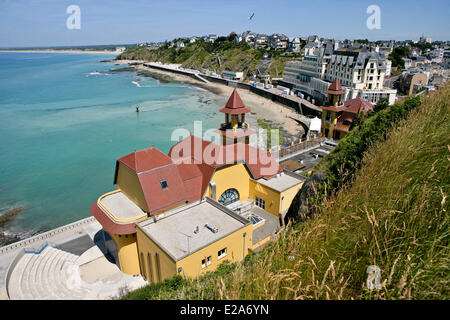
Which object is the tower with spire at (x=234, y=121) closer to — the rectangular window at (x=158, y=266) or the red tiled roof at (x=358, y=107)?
the rectangular window at (x=158, y=266)

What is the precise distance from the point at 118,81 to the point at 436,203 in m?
125

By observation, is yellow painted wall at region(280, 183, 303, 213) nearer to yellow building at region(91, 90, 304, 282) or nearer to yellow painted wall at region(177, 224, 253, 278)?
yellow building at region(91, 90, 304, 282)

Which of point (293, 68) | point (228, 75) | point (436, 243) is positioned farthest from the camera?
point (228, 75)

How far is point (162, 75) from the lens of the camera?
5197 inches

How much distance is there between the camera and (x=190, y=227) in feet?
49.3

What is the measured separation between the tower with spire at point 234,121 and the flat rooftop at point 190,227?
5785 mm

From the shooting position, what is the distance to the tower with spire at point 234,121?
20359 millimetres

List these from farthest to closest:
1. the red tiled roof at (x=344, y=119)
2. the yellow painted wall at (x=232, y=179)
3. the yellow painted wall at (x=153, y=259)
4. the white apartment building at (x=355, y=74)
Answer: the white apartment building at (x=355, y=74)
the red tiled roof at (x=344, y=119)
the yellow painted wall at (x=232, y=179)
the yellow painted wall at (x=153, y=259)

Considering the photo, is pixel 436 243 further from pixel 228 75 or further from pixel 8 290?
pixel 228 75

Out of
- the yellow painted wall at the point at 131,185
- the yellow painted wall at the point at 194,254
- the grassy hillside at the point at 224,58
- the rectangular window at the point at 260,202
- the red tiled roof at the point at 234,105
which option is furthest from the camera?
the grassy hillside at the point at 224,58

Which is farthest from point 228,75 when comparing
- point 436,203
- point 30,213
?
point 436,203

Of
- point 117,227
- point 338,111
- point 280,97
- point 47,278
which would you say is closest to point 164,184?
point 117,227

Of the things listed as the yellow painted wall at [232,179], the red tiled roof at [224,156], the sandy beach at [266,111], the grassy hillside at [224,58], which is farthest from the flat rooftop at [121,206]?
the grassy hillside at [224,58]

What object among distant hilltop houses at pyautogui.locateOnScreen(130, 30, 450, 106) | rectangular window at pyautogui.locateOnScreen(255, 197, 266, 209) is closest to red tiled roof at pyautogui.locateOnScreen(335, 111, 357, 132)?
distant hilltop houses at pyautogui.locateOnScreen(130, 30, 450, 106)
